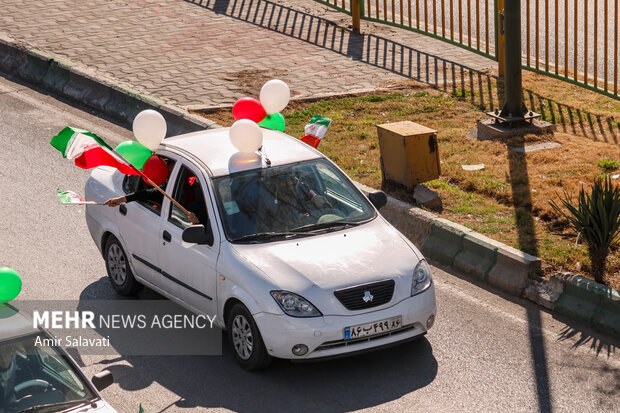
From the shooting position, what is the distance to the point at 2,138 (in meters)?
14.2

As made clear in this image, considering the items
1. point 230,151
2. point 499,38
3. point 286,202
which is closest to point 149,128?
point 230,151

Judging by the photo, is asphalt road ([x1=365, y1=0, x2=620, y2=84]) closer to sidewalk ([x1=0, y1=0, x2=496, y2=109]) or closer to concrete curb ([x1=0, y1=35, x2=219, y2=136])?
sidewalk ([x1=0, y1=0, x2=496, y2=109])

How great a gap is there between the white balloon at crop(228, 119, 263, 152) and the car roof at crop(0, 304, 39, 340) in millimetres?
2963

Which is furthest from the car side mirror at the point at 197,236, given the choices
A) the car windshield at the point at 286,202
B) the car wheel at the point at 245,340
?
the car wheel at the point at 245,340

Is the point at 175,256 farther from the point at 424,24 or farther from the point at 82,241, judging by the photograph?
the point at 424,24

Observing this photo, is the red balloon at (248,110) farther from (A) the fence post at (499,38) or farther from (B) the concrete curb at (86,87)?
(A) the fence post at (499,38)

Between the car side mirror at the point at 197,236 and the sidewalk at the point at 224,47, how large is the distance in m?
6.64

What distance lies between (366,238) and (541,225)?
2.92 m

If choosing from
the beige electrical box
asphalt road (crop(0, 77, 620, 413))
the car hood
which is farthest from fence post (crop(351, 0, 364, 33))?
the car hood

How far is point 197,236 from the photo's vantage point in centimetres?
827

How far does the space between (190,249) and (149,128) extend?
1.40 metres

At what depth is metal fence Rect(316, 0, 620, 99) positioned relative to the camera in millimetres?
13891

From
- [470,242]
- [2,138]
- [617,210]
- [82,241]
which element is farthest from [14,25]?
[617,210]

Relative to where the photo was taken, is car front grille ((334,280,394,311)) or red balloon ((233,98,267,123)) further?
red balloon ((233,98,267,123))
